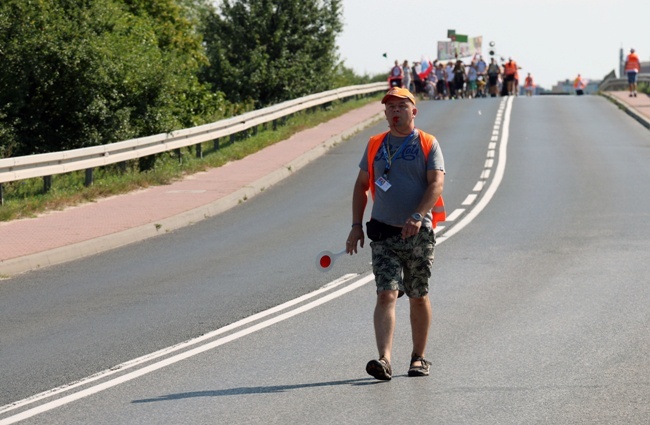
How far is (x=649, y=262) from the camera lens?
14.1 metres

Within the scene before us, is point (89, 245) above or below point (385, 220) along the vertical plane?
below

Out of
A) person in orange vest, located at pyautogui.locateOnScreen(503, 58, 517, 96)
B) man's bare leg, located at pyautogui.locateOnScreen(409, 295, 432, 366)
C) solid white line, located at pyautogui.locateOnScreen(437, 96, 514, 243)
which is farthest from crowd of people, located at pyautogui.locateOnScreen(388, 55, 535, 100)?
man's bare leg, located at pyautogui.locateOnScreen(409, 295, 432, 366)

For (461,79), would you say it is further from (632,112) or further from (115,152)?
(115,152)

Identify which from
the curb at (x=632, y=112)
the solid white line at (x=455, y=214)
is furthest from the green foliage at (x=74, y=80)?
the curb at (x=632, y=112)

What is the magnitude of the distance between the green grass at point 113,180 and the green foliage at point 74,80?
1.12 meters

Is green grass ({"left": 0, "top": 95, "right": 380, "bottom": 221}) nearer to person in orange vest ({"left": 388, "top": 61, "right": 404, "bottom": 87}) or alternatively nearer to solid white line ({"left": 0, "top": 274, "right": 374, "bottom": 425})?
solid white line ({"left": 0, "top": 274, "right": 374, "bottom": 425})

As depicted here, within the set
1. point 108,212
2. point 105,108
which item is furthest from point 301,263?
point 105,108

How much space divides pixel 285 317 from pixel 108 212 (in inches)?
349

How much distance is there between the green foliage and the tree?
60.6ft

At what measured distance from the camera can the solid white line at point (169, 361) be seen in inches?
295

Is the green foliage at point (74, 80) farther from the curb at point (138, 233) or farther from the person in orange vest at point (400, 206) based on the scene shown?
the person in orange vest at point (400, 206)

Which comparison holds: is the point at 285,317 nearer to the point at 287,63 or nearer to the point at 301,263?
the point at 301,263

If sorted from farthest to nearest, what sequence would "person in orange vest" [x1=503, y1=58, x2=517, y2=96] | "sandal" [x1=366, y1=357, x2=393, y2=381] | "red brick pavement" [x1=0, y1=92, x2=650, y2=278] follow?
"person in orange vest" [x1=503, y1=58, x2=517, y2=96] → "red brick pavement" [x1=0, y1=92, x2=650, y2=278] → "sandal" [x1=366, y1=357, x2=393, y2=381]

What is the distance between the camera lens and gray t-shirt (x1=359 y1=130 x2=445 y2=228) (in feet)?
27.2
